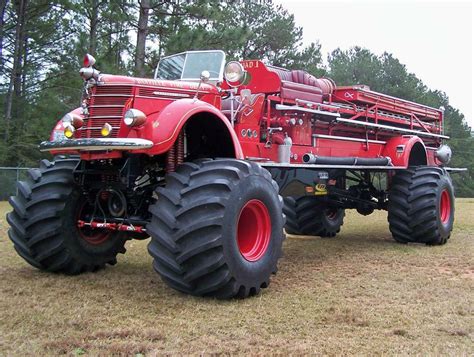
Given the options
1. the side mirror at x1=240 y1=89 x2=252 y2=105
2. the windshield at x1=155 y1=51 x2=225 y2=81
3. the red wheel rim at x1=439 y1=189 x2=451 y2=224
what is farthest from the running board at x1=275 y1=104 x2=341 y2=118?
the red wheel rim at x1=439 y1=189 x2=451 y2=224

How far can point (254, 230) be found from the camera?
5.12 meters

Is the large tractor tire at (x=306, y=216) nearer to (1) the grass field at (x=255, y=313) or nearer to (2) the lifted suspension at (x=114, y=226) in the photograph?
(1) the grass field at (x=255, y=313)

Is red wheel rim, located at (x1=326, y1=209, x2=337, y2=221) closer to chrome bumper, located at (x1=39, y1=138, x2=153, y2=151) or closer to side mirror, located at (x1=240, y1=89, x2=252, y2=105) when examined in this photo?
side mirror, located at (x1=240, y1=89, x2=252, y2=105)

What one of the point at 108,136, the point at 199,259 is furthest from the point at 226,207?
the point at 108,136

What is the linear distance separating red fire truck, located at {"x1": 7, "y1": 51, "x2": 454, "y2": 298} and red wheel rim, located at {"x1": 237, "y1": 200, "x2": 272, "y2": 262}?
11 millimetres

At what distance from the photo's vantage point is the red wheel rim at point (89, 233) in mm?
5605

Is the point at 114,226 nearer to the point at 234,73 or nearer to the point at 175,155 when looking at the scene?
the point at 175,155

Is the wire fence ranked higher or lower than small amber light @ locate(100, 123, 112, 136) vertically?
lower

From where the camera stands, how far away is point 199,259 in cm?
436

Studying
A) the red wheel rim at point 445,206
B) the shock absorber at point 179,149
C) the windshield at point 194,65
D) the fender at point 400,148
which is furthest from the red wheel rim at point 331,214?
the shock absorber at point 179,149

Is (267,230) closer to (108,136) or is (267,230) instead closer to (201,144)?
(201,144)

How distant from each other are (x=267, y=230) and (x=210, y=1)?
48.3 feet

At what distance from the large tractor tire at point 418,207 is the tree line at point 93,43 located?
1038 centimetres

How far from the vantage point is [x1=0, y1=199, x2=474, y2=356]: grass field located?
3.45 m
